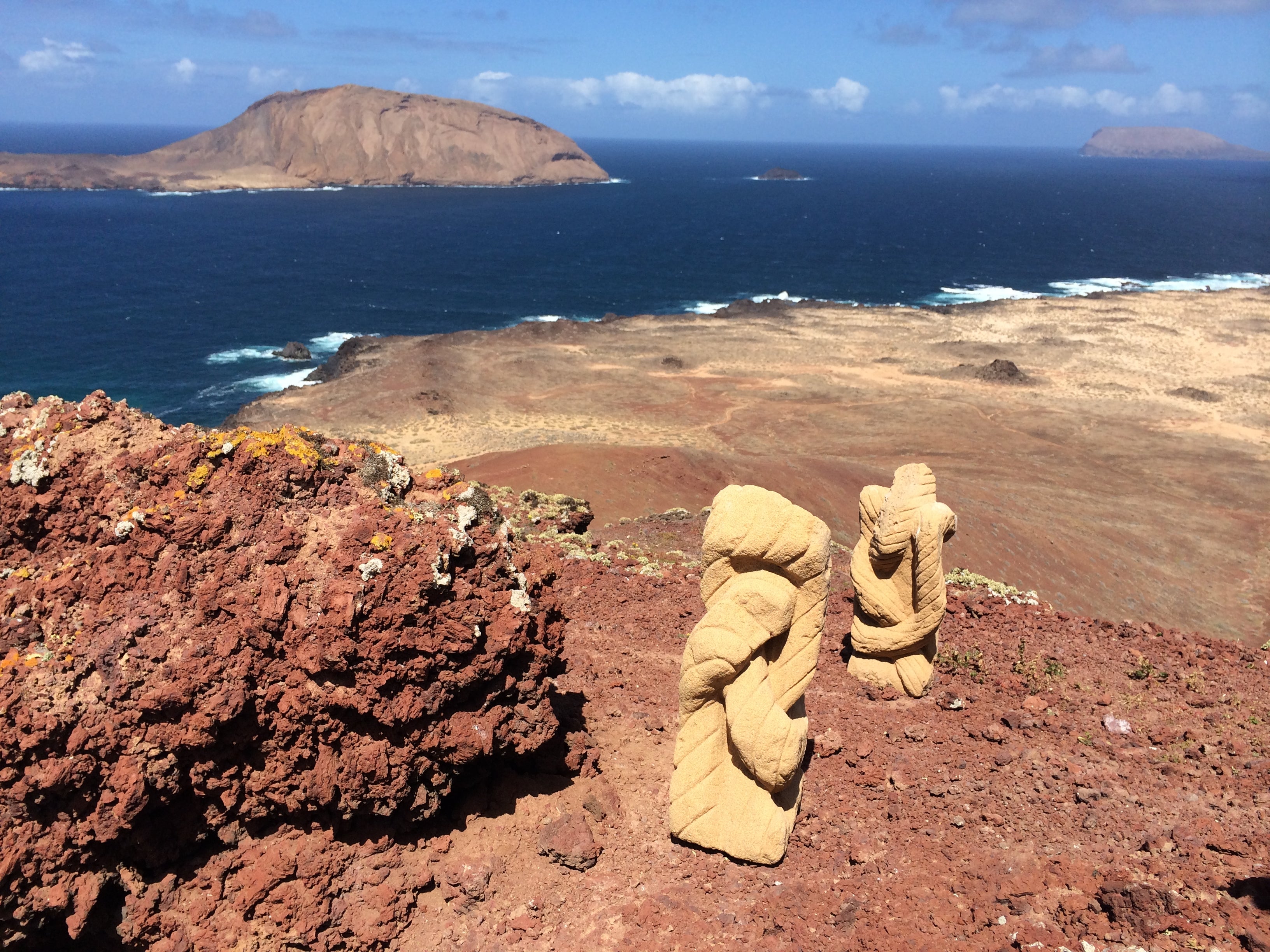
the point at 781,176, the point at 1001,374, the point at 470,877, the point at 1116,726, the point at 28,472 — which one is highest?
the point at 781,176

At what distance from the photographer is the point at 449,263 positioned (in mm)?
73438

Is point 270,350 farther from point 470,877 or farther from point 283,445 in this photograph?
point 470,877

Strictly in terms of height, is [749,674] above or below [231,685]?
below

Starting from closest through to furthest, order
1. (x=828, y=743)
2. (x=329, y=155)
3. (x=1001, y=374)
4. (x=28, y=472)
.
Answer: (x=28, y=472) → (x=828, y=743) → (x=1001, y=374) → (x=329, y=155)

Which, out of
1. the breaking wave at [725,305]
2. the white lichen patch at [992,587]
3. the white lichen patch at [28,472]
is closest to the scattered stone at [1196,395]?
the breaking wave at [725,305]

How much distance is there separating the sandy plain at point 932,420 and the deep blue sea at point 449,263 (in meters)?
9.33

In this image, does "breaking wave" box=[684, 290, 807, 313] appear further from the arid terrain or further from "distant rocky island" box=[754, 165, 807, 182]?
"distant rocky island" box=[754, 165, 807, 182]

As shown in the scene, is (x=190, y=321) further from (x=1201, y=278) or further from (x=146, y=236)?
(x=1201, y=278)

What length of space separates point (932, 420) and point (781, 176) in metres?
168

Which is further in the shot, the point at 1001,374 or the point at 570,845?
the point at 1001,374

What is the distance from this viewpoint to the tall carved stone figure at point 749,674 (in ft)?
20.0

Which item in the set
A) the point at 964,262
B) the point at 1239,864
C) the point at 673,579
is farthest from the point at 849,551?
the point at 964,262

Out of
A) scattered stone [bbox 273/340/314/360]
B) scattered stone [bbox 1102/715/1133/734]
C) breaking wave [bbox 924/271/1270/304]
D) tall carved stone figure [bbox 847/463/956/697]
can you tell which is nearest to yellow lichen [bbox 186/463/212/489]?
tall carved stone figure [bbox 847/463/956/697]

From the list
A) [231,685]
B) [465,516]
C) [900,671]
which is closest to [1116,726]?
[900,671]
